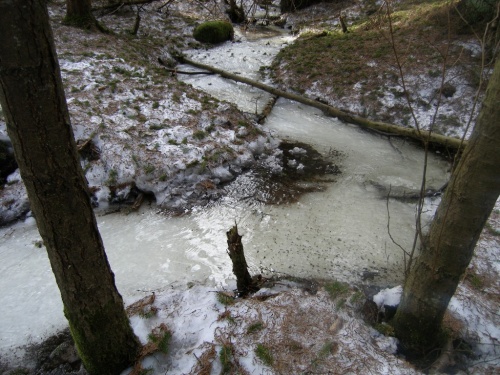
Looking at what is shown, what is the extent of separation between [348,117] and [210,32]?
24.8 feet

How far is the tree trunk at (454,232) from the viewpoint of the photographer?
244 cm

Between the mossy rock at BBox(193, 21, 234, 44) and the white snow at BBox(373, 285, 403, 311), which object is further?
the mossy rock at BBox(193, 21, 234, 44)

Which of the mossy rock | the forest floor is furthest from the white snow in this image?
the mossy rock

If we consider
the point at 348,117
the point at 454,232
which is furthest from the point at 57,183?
the point at 348,117

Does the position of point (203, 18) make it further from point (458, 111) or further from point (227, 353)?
point (227, 353)

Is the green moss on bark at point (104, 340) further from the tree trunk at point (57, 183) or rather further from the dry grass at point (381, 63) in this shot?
the dry grass at point (381, 63)

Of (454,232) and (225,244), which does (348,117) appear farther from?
(454,232)

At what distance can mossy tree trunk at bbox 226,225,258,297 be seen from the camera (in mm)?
3889

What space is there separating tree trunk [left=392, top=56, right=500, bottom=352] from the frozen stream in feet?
3.87

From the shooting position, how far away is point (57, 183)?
226 centimetres

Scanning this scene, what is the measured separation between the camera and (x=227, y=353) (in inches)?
128

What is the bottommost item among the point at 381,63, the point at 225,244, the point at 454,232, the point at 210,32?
the point at 225,244

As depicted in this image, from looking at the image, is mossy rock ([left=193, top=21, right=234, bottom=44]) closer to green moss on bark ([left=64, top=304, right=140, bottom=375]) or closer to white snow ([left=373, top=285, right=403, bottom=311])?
white snow ([left=373, top=285, right=403, bottom=311])

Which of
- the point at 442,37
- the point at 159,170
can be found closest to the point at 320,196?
the point at 159,170
